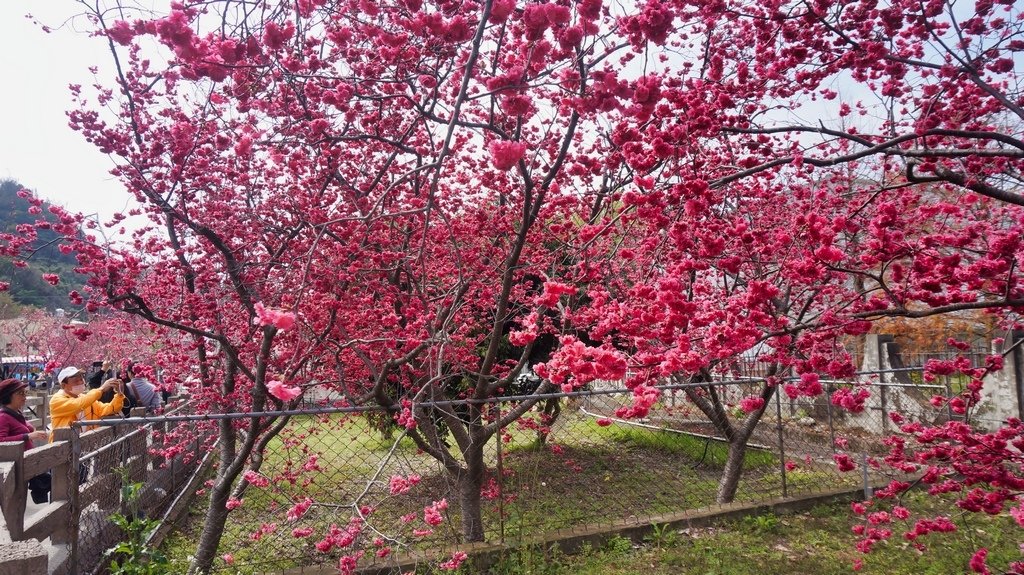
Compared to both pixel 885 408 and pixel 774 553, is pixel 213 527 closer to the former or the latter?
pixel 774 553

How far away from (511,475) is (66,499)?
2.93 meters

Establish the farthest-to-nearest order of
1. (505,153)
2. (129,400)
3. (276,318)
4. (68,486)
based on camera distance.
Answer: (129,400)
(68,486)
(505,153)
(276,318)

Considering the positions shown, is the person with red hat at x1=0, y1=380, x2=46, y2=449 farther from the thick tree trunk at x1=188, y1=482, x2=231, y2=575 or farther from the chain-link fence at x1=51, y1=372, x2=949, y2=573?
the thick tree trunk at x1=188, y1=482, x2=231, y2=575

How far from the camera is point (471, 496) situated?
405cm

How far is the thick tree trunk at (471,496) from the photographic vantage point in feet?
13.0

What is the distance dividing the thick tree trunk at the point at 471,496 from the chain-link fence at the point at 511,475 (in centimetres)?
2

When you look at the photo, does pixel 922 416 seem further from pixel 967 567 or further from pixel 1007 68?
pixel 1007 68

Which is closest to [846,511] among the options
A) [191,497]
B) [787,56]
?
[787,56]

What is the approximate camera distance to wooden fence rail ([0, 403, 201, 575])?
7.33ft

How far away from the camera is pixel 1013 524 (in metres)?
4.66

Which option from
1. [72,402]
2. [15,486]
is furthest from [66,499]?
[72,402]

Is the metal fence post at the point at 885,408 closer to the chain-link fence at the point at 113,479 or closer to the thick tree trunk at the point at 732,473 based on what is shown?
the thick tree trunk at the point at 732,473

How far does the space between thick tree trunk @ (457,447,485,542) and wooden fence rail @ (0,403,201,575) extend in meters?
2.23

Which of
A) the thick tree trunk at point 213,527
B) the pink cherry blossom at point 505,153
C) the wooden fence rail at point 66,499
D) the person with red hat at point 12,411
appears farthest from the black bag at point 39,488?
the pink cherry blossom at point 505,153
